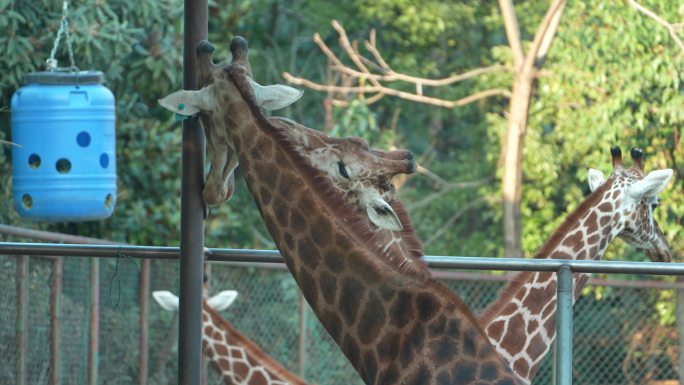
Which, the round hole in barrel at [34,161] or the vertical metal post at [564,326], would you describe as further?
the round hole in barrel at [34,161]

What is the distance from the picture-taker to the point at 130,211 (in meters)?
9.28

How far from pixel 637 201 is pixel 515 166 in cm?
397

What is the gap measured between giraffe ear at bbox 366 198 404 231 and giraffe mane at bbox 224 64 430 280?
3 cm

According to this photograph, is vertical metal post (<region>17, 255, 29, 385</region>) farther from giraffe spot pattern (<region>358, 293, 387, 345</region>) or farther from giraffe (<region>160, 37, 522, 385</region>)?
giraffe spot pattern (<region>358, 293, 387, 345</region>)

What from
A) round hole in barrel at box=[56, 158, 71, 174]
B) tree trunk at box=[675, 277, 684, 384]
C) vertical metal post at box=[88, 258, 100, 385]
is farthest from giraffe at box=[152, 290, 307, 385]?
tree trunk at box=[675, 277, 684, 384]

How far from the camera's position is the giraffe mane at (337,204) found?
135 inches

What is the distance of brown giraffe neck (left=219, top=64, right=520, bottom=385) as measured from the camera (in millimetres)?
3301

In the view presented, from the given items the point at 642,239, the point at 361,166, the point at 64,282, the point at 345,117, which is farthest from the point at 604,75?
the point at 361,166

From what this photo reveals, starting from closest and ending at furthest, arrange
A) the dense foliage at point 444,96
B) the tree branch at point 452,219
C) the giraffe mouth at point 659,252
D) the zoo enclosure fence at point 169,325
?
the giraffe mouth at point 659,252 < the zoo enclosure fence at point 169,325 < the dense foliage at point 444,96 < the tree branch at point 452,219

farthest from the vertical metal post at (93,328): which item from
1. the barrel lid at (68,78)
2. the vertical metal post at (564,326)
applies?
the vertical metal post at (564,326)

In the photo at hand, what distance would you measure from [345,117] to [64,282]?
4234mm

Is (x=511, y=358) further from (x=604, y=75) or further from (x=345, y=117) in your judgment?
(x=345, y=117)

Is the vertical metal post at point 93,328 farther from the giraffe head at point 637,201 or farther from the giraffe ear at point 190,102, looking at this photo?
the giraffe ear at point 190,102

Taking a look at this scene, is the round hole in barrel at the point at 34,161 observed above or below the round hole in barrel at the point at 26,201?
above
